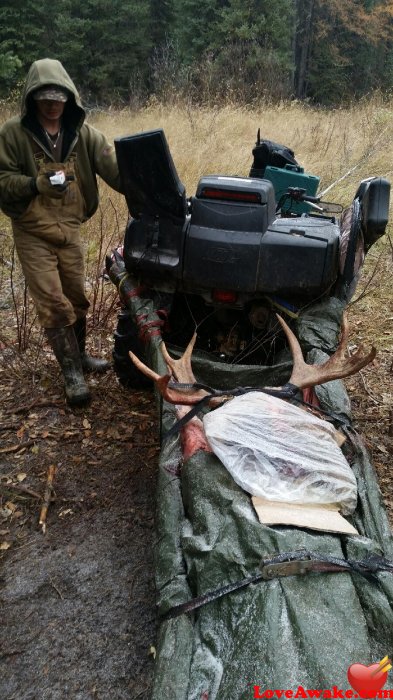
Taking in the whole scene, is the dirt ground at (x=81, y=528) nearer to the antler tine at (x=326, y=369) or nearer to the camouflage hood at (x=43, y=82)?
the antler tine at (x=326, y=369)

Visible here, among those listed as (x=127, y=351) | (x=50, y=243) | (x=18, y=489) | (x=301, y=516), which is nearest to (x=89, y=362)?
(x=127, y=351)

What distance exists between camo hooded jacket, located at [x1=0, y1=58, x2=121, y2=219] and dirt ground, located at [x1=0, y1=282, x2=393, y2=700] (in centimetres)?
138

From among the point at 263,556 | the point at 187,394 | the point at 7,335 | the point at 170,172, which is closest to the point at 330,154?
the point at 7,335

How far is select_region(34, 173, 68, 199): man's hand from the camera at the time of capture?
11.6 feet

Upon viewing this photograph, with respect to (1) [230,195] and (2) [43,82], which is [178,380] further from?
(2) [43,82]

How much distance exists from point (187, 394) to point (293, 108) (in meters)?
12.4

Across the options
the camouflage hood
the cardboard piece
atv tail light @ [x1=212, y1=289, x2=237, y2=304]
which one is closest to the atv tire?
atv tail light @ [x1=212, y1=289, x2=237, y2=304]

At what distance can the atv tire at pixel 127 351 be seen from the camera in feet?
13.1

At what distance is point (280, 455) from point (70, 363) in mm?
2293

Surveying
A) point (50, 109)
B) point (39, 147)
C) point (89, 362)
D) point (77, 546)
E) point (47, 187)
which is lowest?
point (89, 362)

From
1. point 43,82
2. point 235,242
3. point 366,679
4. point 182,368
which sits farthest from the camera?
point 43,82

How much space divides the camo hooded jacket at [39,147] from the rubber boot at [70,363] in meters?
0.84

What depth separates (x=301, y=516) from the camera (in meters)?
1.96

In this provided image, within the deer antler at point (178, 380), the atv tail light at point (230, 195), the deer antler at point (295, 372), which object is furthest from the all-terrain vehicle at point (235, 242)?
the deer antler at point (178, 380)
